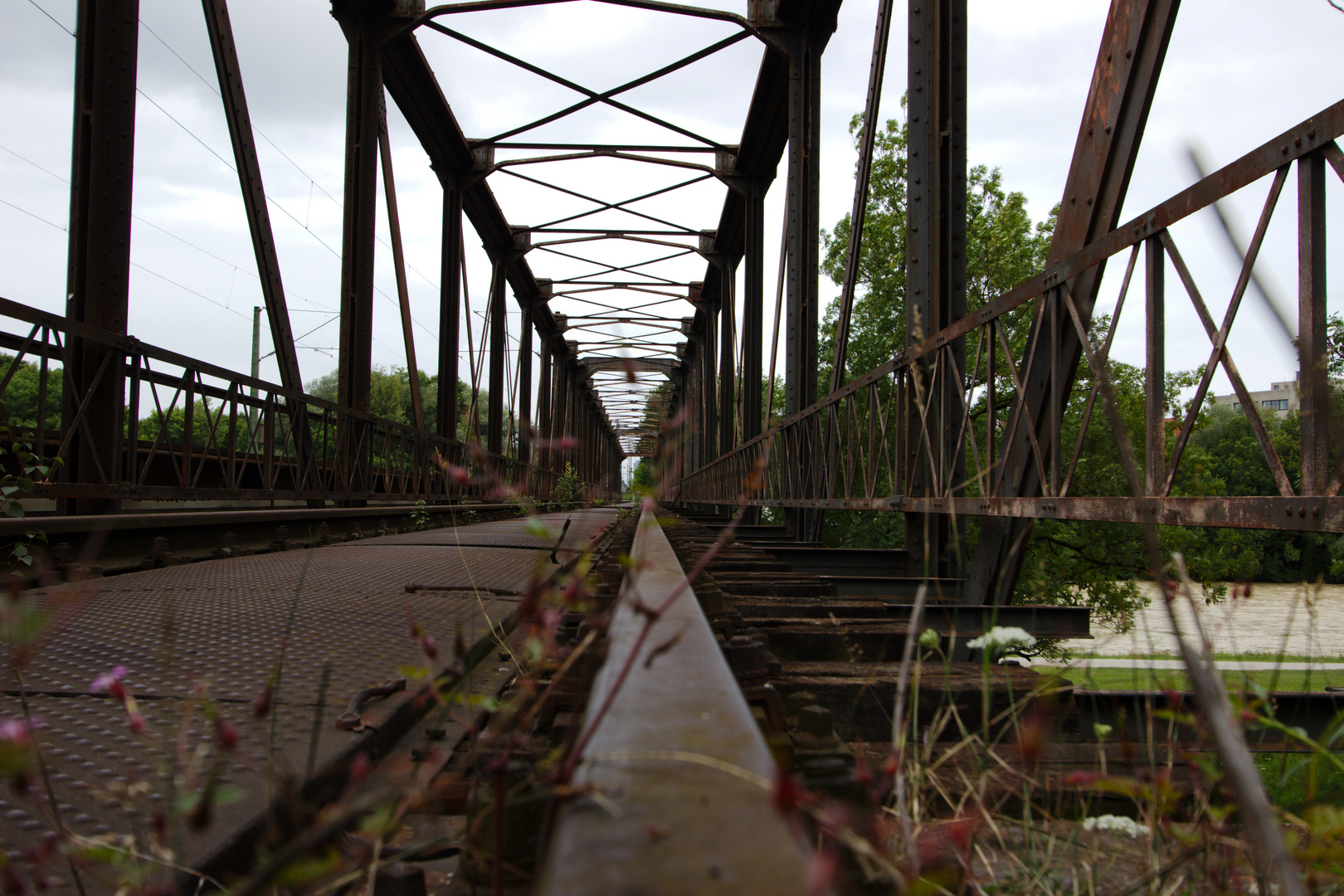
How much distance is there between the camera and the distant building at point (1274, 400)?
2.15m

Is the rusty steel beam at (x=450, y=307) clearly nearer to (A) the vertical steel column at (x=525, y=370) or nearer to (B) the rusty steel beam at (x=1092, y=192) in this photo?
(A) the vertical steel column at (x=525, y=370)

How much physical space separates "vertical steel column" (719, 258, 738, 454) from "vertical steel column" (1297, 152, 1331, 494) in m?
18.8

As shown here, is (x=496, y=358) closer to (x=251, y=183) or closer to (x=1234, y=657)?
(x=251, y=183)

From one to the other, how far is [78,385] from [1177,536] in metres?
19.2

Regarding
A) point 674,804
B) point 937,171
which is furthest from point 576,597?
point 937,171

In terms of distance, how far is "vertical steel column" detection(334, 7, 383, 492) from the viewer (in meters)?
11.3

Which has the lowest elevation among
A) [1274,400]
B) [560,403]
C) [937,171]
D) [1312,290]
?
[1274,400]

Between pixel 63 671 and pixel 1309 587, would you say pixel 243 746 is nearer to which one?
pixel 63 671

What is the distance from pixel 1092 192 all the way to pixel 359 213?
10.5 m

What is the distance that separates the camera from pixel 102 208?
5.72 m

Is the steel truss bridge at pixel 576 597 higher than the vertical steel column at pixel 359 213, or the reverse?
the vertical steel column at pixel 359 213

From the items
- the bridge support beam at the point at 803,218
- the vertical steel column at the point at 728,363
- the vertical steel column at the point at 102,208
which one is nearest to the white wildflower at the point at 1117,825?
the vertical steel column at the point at 102,208

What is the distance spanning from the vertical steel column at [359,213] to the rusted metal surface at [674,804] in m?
10.3

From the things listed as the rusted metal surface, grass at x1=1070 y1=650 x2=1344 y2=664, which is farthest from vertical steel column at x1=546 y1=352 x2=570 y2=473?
the rusted metal surface
